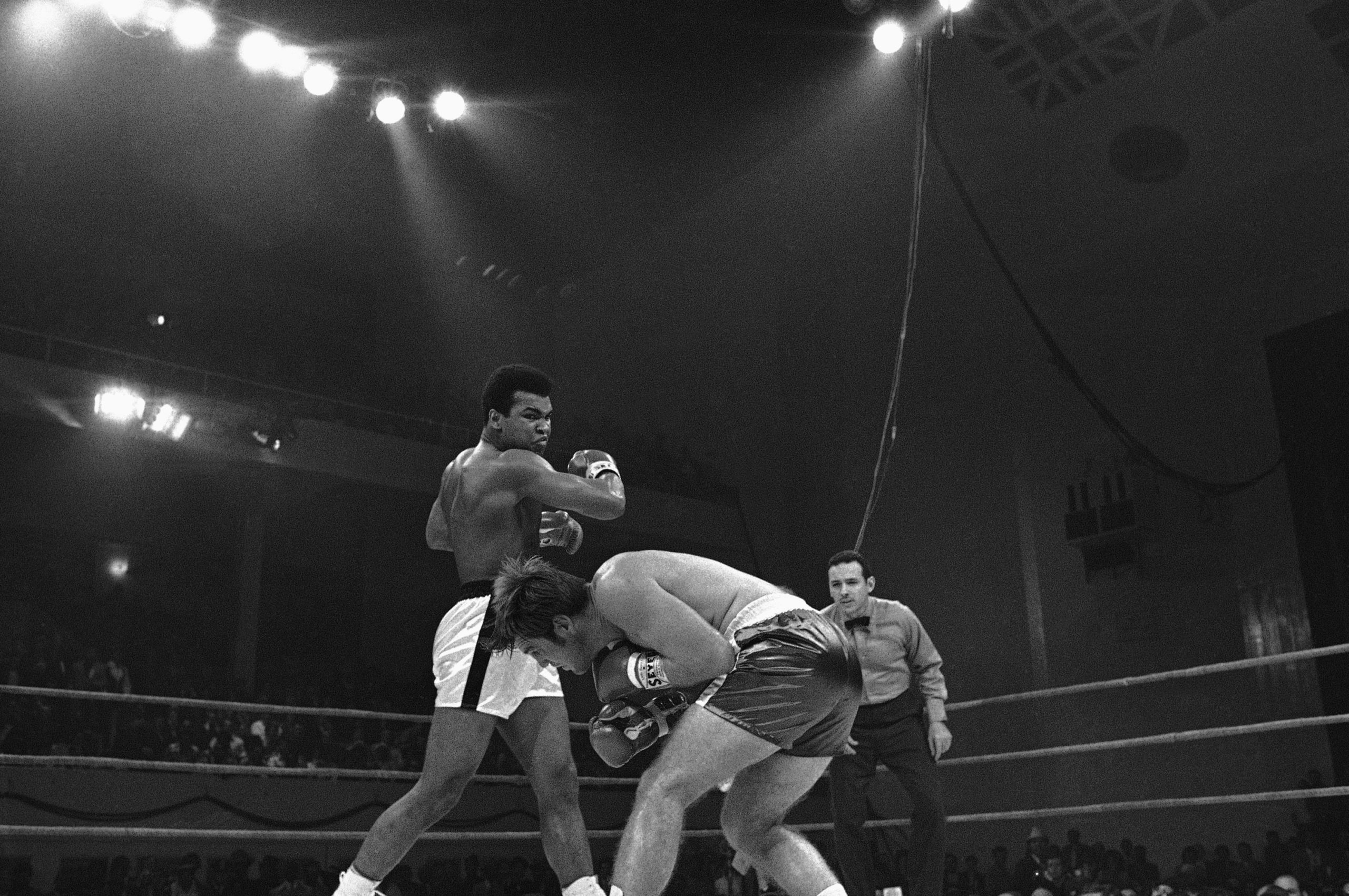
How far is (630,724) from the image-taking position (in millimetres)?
2643

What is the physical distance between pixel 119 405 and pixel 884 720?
842cm

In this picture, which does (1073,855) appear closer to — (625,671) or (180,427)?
(625,671)

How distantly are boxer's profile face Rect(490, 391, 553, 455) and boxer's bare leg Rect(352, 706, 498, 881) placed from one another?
2.30 ft

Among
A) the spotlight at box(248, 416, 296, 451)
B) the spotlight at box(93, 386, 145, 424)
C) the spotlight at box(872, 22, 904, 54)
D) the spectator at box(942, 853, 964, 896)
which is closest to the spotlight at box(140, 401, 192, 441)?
the spotlight at box(93, 386, 145, 424)

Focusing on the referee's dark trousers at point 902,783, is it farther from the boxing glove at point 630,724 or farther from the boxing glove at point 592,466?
the boxing glove at point 630,724

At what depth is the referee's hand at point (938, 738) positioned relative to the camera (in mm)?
4703

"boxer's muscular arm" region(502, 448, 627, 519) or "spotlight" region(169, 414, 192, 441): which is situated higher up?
"spotlight" region(169, 414, 192, 441)

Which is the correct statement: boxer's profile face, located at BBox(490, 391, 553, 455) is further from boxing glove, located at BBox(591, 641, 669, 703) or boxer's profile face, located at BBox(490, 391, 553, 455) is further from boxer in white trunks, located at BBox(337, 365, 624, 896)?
boxing glove, located at BBox(591, 641, 669, 703)

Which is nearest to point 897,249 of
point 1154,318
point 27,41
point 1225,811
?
point 1154,318

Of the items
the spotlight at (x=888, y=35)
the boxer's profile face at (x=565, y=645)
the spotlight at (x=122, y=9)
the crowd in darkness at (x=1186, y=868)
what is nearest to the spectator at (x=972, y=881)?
the crowd in darkness at (x=1186, y=868)

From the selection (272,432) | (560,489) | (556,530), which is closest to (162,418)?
(272,432)

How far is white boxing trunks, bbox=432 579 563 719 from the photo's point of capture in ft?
10.4

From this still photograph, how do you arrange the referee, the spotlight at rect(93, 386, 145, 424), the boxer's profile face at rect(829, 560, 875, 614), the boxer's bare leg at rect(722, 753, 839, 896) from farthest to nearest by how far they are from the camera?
1. the spotlight at rect(93, 386, 145, 424)
2. the boxer's profile face at rect(829, 560, 875, 614)
3. the referee
4. the boxer's bare leg at rect(722, 753, 839, 896)

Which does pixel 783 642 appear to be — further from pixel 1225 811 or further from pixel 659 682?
pixel 1225 811
